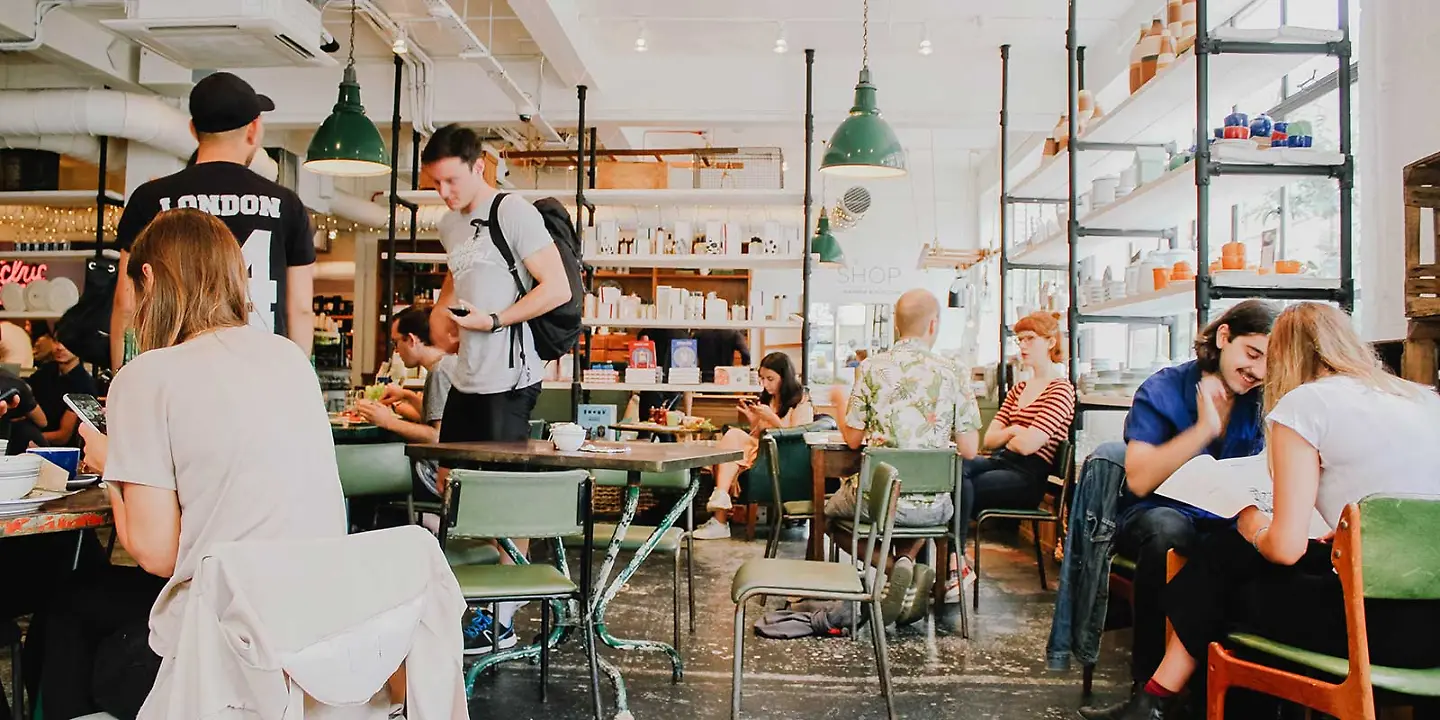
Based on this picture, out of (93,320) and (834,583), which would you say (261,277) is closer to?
(93,320)

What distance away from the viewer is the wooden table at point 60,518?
1.66 metres

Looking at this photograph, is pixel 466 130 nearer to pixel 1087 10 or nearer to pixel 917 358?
pixel 917 358

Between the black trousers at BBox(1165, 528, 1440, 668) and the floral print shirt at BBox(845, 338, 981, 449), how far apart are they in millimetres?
1660

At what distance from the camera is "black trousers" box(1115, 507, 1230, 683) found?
2900mm


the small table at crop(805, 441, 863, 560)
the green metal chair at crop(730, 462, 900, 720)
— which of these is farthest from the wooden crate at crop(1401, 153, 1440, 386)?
the small table at crop(805, 441, 863, 560)

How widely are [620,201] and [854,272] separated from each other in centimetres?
589

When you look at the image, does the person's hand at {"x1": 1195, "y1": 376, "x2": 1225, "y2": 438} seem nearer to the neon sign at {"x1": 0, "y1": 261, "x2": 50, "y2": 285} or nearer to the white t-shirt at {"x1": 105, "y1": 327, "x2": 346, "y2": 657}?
the white t-shirt at {"x1": 105, "y1": 327, "x2": 346, "y2": 657}

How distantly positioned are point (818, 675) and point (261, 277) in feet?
7.38

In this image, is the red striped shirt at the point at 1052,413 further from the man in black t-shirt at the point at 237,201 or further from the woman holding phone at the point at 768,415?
the man in black t-shirt at the point at 237,201

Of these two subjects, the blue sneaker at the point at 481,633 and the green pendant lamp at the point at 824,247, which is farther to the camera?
the green pendant lamp at the point at 824,247

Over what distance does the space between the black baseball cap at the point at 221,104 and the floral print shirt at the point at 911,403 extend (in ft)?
8.66

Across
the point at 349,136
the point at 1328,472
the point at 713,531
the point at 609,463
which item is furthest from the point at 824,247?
the point at 1328,472

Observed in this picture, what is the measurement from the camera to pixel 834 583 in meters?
2.93

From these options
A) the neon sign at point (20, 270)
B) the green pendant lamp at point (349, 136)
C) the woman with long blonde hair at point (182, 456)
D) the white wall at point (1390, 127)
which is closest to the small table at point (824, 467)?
the white wall at point (1390, 127)
